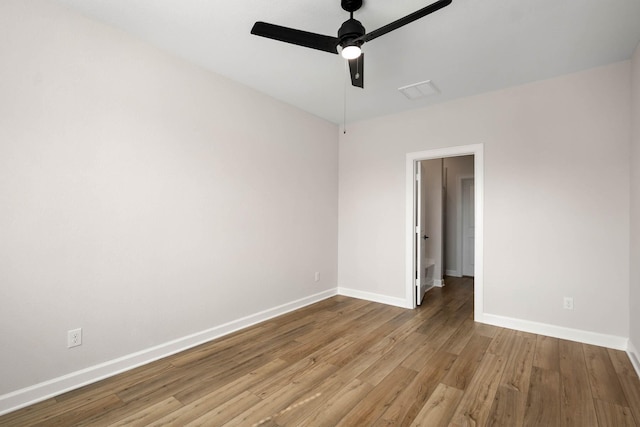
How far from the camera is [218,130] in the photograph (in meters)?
3.10

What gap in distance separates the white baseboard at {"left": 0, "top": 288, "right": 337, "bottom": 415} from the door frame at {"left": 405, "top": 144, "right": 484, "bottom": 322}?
1.96m

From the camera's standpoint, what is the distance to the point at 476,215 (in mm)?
3566

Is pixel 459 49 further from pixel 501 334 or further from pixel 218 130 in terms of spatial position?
pixel 501 334

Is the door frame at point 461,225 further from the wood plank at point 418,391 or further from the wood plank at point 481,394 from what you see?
the wood plank at point 418,391

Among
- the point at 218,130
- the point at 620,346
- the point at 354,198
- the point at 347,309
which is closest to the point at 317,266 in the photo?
the point at 347,309

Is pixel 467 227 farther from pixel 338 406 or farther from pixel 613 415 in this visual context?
pixel 338 406

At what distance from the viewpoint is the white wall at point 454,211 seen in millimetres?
6090

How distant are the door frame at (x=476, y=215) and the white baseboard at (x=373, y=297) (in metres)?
0.10

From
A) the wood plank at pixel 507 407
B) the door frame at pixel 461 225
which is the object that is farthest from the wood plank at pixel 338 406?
the door frame at pixel 461 225

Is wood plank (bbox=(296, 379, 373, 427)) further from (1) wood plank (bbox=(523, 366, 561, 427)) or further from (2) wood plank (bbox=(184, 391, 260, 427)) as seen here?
(1) wood plank (bbox=(523, 366, 561, 427))

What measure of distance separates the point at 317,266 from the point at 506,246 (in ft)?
7.88

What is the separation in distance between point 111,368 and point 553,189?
4.40 m

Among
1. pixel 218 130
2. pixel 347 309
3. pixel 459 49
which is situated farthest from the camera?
pixel 347 309

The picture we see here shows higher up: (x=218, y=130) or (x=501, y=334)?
(x=218, y=130)
